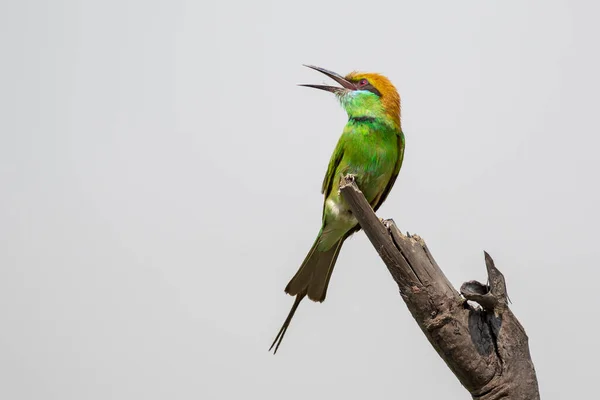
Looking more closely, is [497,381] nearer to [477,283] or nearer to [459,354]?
[459,354]

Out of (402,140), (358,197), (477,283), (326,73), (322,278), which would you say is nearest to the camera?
(477,283)

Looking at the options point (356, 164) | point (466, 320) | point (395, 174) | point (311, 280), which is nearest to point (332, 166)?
point (356, 164)

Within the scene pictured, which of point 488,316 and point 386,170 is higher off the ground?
point 386,170

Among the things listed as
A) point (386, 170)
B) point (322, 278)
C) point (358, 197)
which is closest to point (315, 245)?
point (322, 278)

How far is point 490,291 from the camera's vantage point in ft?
11.3

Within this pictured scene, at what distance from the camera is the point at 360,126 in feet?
16.6

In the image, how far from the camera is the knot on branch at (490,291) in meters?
3.42

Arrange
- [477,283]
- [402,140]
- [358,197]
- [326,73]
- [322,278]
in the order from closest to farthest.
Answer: [477,283] → [358,197] → [322,278] → [402,140] → [326,73]

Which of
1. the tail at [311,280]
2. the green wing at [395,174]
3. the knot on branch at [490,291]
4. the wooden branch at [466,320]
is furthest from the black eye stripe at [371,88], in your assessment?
the knot on branch at [490,291]

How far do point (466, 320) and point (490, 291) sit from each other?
217 millimetres

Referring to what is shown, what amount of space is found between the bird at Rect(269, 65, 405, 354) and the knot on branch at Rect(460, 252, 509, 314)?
143 centimetres

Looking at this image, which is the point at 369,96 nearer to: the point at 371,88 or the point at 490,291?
the point at 371,88

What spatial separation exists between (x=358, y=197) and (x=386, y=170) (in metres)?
1.21

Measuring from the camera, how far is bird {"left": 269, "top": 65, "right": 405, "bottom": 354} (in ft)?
15.9
